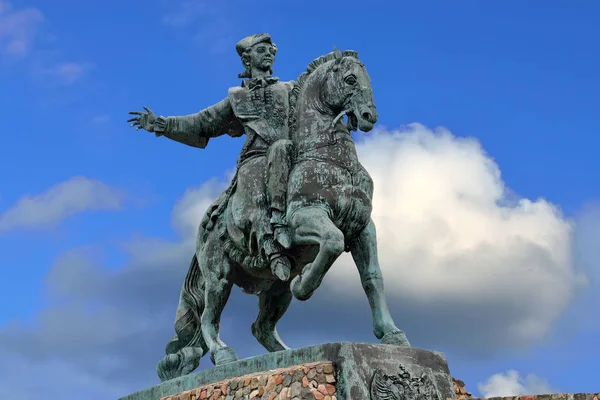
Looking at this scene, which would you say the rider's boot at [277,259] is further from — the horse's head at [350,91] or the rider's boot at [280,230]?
the horse's head at [350,91]

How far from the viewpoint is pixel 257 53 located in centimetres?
1032

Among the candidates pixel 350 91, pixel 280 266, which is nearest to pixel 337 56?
pixel 350 91

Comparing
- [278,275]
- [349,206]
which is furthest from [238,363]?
[349,206]

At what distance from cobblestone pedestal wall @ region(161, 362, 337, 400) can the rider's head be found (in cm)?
308

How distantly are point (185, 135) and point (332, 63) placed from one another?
202 cm

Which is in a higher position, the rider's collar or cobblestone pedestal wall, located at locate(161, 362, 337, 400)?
the rider's collar

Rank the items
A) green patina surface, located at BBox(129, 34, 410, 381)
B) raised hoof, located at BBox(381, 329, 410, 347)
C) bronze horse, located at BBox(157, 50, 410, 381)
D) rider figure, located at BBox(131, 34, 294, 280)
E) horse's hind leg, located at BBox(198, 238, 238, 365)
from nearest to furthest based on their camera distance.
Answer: raised hoof, located at BBox(381, 329, 410, 347)
bronze horse, located at BBox(157, 50, 410, 381)
green patina surface, located at BBox(129, 34, 410, 381)
rider figure, located at BBox(131, 34, 294, 280)
horse's hind leg, located at BBox(198, 238, 238, 365)

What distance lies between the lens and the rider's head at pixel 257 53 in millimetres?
10312

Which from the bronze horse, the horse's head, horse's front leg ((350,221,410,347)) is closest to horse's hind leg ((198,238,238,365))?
the bronze horse

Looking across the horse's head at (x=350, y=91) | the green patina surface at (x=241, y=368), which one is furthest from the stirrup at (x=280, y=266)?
the horse's head at (x=350, y=91)

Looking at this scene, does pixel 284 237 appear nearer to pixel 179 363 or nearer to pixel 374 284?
pixel 374 284

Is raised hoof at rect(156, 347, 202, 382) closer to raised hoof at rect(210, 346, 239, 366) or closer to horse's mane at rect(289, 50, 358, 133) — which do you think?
raised hoof at rect(210, 346, 239, 366)

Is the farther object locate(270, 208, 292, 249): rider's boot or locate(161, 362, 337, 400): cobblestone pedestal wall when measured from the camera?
locate(270, 208, 292, 249): rider's boot

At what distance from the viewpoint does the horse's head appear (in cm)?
902
